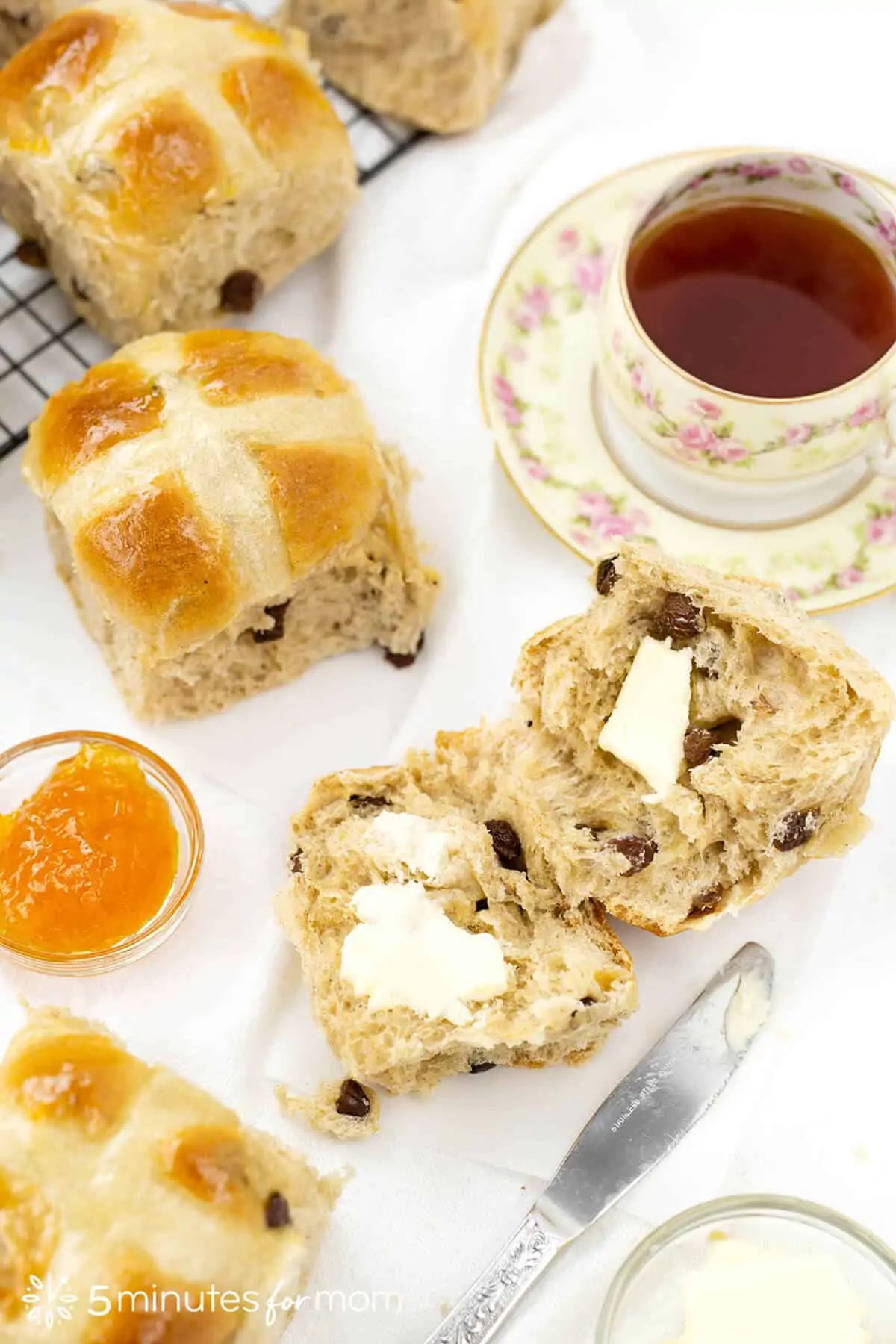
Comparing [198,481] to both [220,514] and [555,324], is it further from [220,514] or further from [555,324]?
[555,324]

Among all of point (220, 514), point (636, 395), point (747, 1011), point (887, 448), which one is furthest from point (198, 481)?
point (747, 1011)

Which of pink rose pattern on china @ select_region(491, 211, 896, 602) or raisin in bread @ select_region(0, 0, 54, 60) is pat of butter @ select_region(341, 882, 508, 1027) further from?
raisin in bread @ select_region(0, 0, 54, 60)

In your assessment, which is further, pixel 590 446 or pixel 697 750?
pixel 590 446

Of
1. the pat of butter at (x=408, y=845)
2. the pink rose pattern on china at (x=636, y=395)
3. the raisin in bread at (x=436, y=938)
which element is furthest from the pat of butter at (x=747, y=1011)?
the pink rose pattern on china at (x=636, y=395)

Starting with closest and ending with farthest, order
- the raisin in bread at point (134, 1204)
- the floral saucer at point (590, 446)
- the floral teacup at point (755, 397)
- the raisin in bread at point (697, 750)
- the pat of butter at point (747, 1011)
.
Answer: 1. the raisin in bread at point (134, 1204)
2. the raisin in bread at point (697, 750)
3. the floral teacup at point (755, 397)
4. the pat of butter at point (747, 1011)
5. the floral saucer at point (590, 446)

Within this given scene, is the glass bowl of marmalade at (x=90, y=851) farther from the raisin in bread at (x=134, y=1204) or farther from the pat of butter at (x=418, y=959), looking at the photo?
the pat of butter at (x=418, y=959)

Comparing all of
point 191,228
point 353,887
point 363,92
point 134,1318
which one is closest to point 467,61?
point 363,92
